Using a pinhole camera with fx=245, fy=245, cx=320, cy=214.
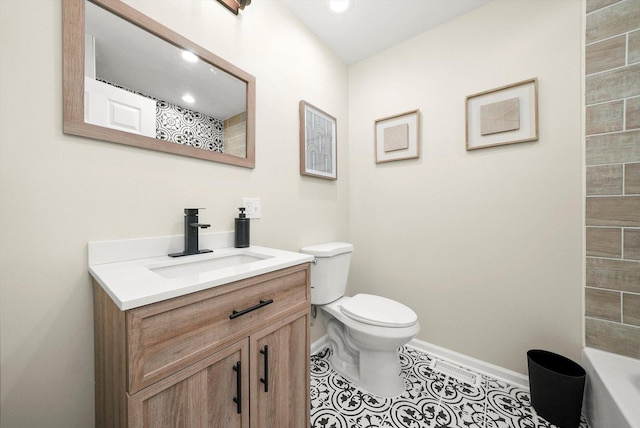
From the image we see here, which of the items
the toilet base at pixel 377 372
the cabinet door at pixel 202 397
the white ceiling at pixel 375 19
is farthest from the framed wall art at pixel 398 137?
the cabinet door at pixel 202 397

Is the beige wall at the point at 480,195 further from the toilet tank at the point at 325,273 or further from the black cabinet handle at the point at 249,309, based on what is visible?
the black cabinet handle at the point at 249,309

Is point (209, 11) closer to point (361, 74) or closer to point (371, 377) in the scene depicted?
point (361, 74)

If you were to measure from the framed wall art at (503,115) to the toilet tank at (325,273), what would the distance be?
1144 millimetres

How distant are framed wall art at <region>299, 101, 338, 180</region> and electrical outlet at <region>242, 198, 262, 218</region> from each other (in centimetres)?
43

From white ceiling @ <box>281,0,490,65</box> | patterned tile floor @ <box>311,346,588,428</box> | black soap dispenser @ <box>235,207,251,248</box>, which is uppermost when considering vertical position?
white ceiling @ <box>281,0,490,65</box>

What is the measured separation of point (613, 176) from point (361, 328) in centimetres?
148

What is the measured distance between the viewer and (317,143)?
1.81 metres

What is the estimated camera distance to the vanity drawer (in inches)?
22.8

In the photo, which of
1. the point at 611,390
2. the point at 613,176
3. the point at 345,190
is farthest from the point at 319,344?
the point at 613,176

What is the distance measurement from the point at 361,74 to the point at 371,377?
88.9 inches

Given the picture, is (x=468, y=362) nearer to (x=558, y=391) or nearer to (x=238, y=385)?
(x=558, y=391)

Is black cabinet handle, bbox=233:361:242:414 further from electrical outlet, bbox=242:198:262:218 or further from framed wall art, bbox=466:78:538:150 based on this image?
framed wall art, bbox=466:78:538:150

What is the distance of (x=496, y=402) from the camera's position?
4.42 ft

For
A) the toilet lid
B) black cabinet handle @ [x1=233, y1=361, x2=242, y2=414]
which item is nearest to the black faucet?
black cabinet handle @ [x1=233, y1=361, x2=242, y2=414]
